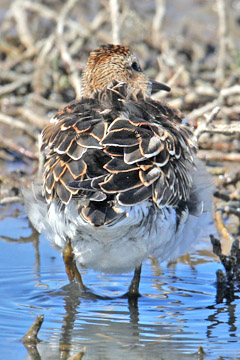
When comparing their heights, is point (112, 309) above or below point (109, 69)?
below

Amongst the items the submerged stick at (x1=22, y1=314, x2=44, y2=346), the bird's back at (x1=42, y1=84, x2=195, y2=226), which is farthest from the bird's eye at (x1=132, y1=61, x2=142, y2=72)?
the submerged stick at (x1=22, y1=314, x2=44, y2=346)

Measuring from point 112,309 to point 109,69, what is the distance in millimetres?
2209

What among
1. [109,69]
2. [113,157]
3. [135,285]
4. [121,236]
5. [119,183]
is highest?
[109,69]

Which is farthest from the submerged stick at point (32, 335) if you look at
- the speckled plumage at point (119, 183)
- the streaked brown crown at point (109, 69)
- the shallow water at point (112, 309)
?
the streaked brown crown at point (109, 69)

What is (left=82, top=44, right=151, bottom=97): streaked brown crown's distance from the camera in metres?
6.18

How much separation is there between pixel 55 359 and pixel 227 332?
3.93 feet

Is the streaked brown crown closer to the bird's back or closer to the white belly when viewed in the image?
the bird's back

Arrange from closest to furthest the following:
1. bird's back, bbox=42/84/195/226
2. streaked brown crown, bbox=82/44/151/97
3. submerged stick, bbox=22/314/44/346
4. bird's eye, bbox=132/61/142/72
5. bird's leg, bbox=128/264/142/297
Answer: submerged stick, bbox=22/314/44/346, bird's back, bbox=42/84/195/226, bird's leg, bbox=128/264/142/297, streaked brown crown, bbox=82/44/151/97, bird's eye, bbox=132/61/142/72

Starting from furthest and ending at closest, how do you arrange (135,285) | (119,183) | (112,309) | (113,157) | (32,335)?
1. (135,285)
2. (112,309)
3. (113,157)
4. (119,183)
5. (32,335)

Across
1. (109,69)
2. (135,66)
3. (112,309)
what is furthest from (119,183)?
(135,66)

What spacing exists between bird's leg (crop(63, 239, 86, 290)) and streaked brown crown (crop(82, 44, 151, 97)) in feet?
5.55

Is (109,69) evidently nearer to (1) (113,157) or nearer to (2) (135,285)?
(1) (113,157)

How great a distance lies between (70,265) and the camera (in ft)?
17.2

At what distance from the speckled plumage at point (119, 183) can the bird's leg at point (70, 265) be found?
55 mm
